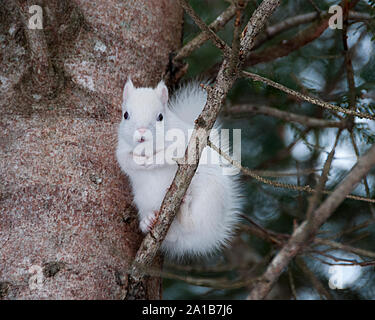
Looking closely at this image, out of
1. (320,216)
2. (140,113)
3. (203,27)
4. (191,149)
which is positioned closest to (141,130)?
(140,113)

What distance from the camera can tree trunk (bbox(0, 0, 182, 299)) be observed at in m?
1.17

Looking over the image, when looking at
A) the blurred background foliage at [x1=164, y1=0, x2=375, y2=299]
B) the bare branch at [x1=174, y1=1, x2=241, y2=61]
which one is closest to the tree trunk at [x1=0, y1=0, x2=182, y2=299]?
the bare branch at [x1=174, y1=1, x2=241, y2=61]

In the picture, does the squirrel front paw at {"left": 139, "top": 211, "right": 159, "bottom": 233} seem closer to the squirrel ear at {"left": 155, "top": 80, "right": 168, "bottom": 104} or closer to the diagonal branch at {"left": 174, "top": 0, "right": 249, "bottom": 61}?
the squirrel ear at {"left": 155, "top": 80, "right": 168, "bottom": 104}

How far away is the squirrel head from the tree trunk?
0.04 metres

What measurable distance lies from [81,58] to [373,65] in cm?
103

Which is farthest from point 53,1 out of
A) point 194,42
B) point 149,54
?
point 194,42

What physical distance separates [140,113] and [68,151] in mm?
254

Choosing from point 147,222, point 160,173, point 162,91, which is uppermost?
point 162,91

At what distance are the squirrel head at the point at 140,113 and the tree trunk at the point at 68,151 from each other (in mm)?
36

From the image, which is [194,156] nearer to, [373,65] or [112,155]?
[112,155]

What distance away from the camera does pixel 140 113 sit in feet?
4.63

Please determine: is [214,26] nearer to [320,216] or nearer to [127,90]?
[127,90]

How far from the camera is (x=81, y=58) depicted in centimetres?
137

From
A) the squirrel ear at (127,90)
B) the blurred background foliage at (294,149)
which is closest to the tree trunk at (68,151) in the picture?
the squirrel ear at (127,90)
